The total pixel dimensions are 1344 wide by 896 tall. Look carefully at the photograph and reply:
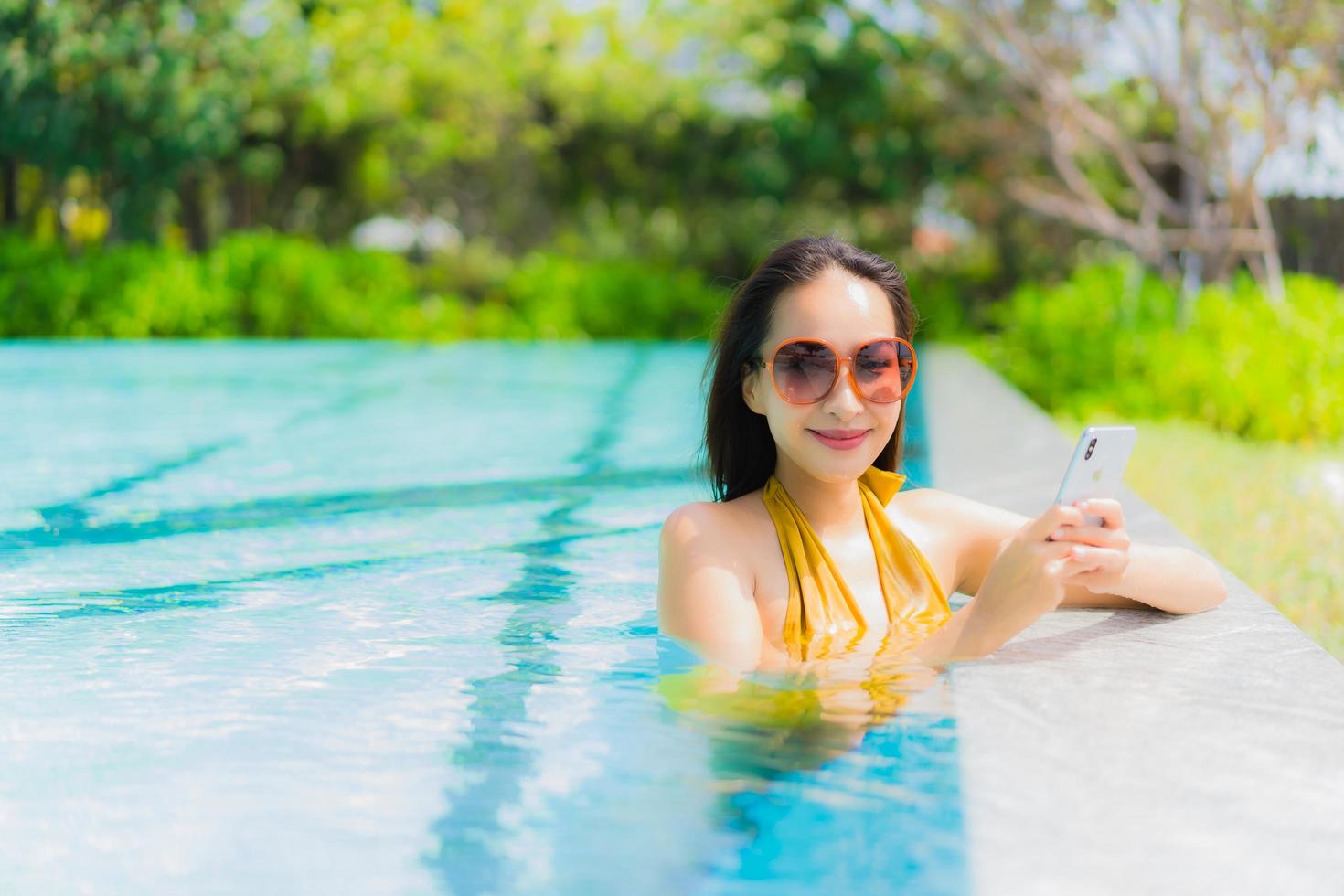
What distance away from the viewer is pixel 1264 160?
10.1 metres

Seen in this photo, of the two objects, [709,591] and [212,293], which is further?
[212,293]

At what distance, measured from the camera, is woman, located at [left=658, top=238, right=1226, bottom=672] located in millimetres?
2348

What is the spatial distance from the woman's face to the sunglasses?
14 millimetres

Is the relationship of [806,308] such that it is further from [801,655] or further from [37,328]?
[37,328]

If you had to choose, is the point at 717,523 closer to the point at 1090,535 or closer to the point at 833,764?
the point at 833,764

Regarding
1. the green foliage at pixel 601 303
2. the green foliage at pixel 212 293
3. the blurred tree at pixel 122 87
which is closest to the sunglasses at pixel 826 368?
the green foliage at pixel 212 293

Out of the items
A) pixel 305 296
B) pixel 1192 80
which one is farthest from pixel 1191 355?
pixel 305 296

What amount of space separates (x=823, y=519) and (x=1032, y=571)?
0.52m

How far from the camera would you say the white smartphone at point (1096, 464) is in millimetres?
2271

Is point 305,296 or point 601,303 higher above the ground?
point 305,296

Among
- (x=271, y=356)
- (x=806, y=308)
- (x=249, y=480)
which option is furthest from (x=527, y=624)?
(x=271, y=356)

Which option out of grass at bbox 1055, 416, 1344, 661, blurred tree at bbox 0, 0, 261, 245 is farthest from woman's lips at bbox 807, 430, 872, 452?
blurred tree at bbox 0, 0, 261, 245

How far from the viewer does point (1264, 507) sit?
5672 millimetres

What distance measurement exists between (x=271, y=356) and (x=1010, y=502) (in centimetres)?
1049
